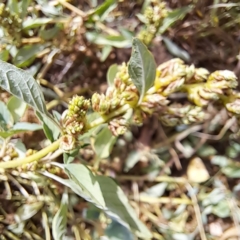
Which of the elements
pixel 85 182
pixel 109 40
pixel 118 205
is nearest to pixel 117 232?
pixel 118 205

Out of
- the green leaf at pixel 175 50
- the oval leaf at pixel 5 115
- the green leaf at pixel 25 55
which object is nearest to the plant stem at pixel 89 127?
the oval leaf at pixel 5 115

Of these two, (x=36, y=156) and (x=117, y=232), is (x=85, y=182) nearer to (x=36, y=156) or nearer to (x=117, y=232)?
(x=36, y=156)

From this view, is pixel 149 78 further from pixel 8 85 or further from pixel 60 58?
pixel 60 58

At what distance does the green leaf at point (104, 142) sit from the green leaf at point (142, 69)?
8.4 inches

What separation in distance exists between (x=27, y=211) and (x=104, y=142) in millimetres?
231

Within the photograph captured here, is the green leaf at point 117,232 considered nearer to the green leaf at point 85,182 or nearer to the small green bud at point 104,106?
the green leaf at point 85,182

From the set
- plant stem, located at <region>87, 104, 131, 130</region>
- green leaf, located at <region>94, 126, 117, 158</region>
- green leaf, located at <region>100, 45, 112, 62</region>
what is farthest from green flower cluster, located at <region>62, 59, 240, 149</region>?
green leaf, located at <region>100, 45, 112, 62</region>

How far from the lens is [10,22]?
0.80 m

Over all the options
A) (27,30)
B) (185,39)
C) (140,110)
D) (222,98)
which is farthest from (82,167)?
(185,39)

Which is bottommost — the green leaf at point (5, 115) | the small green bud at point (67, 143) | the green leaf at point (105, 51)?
the green leaf at point (105, 51)

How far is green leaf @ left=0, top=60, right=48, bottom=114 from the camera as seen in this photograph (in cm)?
56

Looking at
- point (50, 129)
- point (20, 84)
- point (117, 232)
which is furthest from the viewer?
point (117, 232)

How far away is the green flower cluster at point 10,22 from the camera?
78 cm

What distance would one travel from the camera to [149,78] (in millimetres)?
634
